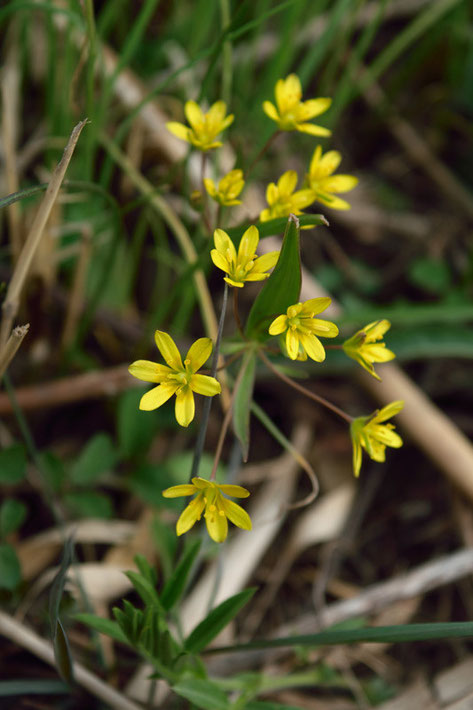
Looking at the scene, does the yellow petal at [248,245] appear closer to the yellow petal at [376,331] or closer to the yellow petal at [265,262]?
the yellow petal at [265,262]

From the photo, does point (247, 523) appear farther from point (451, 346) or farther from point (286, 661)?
point (451, 346)

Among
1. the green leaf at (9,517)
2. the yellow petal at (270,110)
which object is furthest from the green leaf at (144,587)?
the yellow petal at (270,110)

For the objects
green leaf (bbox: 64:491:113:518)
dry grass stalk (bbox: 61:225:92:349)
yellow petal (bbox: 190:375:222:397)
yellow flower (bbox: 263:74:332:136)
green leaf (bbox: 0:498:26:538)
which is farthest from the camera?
dry grass stalk (bbox: 61:225:92:349)

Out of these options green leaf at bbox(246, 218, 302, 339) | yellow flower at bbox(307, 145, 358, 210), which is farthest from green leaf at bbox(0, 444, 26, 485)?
yellow flower at bbox(307, 145, 358, 210)

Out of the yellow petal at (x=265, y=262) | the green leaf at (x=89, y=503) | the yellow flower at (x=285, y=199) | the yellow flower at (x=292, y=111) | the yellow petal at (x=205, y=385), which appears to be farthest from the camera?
the green leaf at (x=89, y=503)

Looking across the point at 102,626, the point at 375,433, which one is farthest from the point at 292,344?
the point at 102,626

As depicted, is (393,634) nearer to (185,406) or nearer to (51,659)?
(185,406)

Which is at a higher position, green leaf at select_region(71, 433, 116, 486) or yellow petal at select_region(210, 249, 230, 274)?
yellow petal at select_region(210, 249, 230, 274)

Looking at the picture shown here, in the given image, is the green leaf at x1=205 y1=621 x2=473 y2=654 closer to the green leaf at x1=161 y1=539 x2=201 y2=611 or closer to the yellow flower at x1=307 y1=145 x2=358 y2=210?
the green leaf at x1=161 y1=539 x2=201 y2=611
